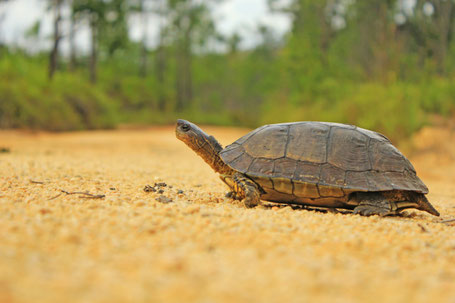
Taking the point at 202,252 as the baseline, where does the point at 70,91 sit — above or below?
above

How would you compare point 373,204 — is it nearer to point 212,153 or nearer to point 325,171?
point 325,171

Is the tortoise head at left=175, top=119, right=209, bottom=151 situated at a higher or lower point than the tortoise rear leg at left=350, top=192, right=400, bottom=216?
higher

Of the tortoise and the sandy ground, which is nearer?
the sandy ground

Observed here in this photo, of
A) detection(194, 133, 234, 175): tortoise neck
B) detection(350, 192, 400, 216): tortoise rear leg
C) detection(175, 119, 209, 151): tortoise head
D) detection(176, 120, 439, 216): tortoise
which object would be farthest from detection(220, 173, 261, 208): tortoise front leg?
detection(350, 192, 400, 216): tortoise rear leg

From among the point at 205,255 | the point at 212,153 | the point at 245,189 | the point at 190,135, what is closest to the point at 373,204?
the point at 245,189

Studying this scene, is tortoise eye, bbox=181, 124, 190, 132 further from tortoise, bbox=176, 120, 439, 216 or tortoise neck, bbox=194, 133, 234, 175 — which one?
tortoise, bbox=176, 120, 439, 216

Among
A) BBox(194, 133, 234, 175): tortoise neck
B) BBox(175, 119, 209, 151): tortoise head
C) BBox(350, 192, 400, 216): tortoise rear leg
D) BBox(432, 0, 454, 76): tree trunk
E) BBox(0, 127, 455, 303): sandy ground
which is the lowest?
BBox(350, 192, 400, 216): tortoise rear leg

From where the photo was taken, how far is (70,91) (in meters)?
19.0

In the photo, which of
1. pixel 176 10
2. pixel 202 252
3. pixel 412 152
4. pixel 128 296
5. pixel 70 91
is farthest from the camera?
pixel 176 10

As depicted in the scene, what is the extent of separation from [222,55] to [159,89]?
24865 millimetres

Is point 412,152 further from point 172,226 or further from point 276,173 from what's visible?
point 172,226

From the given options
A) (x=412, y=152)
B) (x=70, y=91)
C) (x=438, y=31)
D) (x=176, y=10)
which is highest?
(x=176, y=10)

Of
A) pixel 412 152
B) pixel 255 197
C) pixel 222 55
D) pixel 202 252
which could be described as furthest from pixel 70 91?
pixel 222 55

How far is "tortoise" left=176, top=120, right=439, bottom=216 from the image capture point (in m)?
3.51
